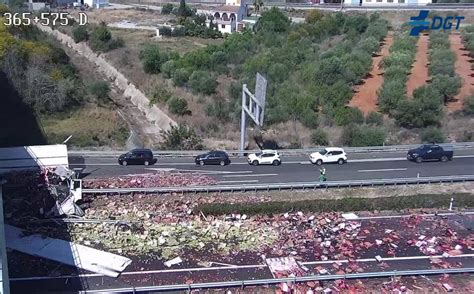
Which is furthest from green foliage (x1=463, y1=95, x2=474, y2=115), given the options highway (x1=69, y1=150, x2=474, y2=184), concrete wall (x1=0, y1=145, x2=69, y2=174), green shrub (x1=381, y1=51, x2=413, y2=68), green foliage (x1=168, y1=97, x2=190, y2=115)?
concrete wall (x1=0, y1=145, x2=69, y2=174)

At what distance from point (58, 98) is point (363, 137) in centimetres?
2533

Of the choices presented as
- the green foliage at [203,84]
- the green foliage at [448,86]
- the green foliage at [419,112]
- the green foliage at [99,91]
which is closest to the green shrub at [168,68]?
the green foliage at [203,84]

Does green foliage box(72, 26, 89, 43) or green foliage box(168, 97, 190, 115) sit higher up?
green foliage box(72, 26, 89, 43)

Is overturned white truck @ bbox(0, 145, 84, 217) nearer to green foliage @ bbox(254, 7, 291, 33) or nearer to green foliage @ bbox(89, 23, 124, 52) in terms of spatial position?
green foliage @ bbox(89, 23, 124, 52)

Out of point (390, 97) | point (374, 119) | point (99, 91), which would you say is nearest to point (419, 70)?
point (390, 97)

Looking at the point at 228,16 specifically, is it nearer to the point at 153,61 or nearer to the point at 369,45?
the point at 153,61

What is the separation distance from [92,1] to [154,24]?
28613 mm

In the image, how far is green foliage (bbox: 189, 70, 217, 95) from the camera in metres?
46.9

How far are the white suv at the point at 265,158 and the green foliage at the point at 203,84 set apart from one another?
53.5ft

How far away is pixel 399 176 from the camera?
30500mm

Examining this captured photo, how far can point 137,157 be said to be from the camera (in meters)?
31.1

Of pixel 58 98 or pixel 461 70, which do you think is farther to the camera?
pixel 461 70

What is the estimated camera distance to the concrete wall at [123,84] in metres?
43.7

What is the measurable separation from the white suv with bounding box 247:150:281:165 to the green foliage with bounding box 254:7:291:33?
39991 mm
